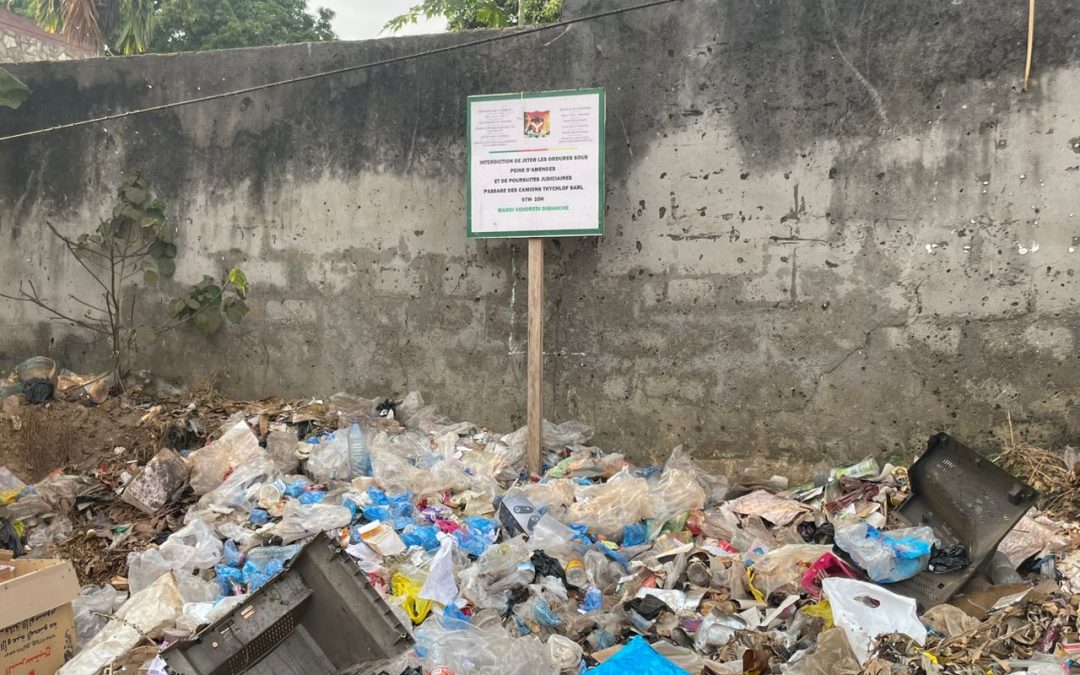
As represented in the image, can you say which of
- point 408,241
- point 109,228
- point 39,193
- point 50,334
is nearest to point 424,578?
point 408,241

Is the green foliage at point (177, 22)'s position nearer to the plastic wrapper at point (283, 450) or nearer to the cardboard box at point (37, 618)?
the plastic wrapper at point (283, 450)

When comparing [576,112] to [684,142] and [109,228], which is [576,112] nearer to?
[684,142]

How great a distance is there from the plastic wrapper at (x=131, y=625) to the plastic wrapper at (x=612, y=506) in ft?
6.07

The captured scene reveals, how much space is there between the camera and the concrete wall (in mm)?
12943

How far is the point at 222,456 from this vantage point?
4.27 meters

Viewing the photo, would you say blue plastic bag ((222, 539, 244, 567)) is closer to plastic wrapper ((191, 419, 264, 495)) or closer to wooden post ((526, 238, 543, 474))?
plastic wrapper ((191, 419, 264, 495))

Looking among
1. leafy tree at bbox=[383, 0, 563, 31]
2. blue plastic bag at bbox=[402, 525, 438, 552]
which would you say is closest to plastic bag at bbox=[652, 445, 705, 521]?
blue plastic bag at bbox=[402, 525, 438, 552]

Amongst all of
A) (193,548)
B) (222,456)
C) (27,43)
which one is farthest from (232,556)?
(27,43)

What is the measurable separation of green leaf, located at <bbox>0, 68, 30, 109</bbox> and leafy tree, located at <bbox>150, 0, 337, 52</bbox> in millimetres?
13571

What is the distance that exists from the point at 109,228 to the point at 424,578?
3.72 metres

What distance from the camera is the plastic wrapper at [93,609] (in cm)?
307

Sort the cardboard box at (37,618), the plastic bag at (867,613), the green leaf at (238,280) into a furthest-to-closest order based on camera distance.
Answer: the green leaf at (238,280), the plastic bag at (867,613), the cardboard box at (37,618)

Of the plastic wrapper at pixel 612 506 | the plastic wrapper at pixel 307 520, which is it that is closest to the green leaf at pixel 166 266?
the plastic wrapper at pixel 307 520

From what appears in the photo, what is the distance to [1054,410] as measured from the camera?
3934mm
